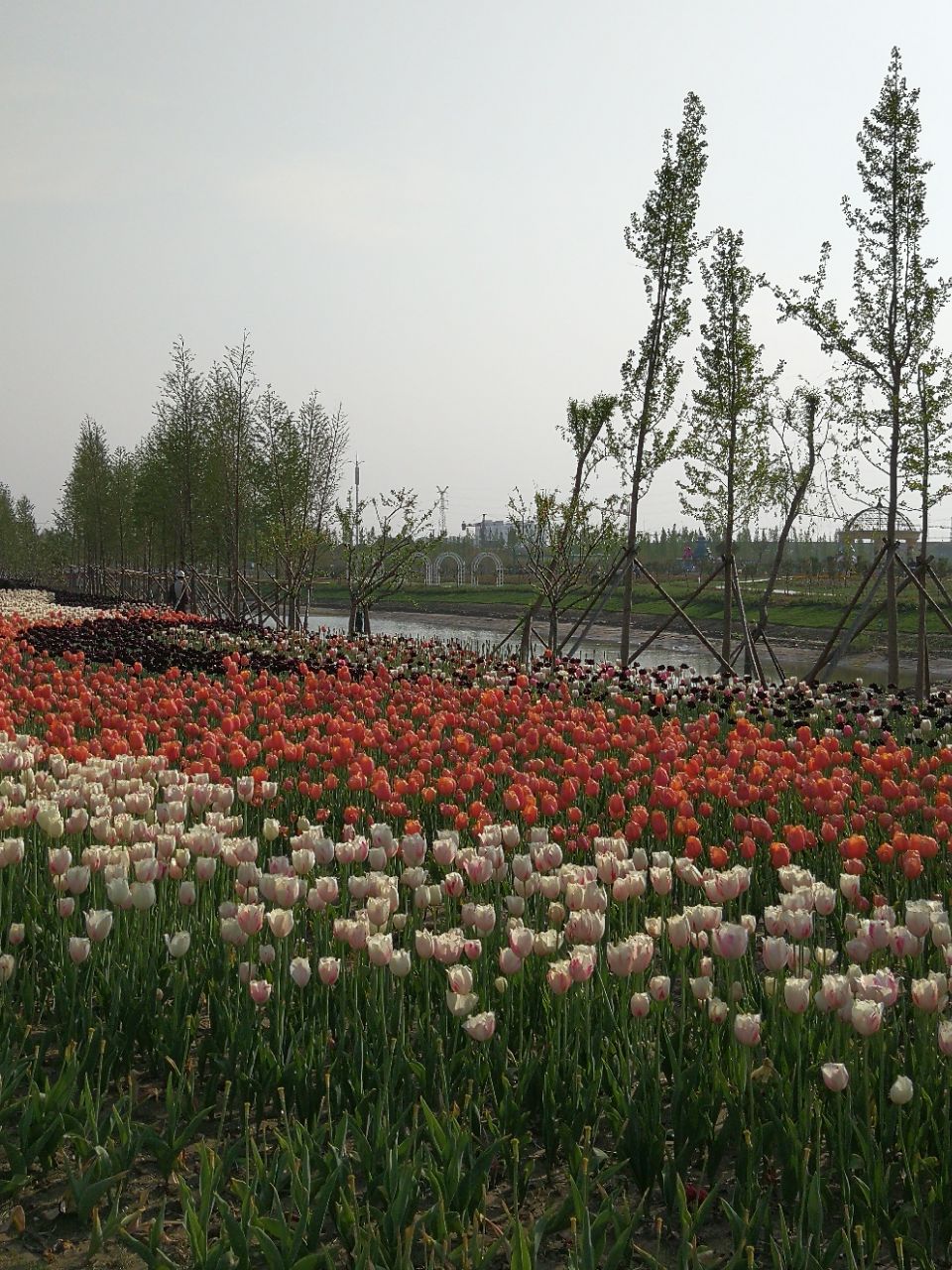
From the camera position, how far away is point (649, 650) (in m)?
38.8

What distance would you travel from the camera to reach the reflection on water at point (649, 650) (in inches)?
1145

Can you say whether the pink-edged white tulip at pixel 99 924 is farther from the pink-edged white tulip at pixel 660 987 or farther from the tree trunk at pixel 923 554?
the tree trunk at pixel 923 554

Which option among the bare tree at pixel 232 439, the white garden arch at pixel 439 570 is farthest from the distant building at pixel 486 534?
the bare tree at pixel 232 439

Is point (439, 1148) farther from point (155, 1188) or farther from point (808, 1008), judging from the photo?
point (808, 1008)

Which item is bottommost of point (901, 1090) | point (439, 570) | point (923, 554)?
point (901, 1090)

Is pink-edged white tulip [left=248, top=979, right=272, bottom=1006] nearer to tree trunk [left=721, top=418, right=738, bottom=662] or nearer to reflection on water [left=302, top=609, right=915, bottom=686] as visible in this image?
reflection on water [left=302, top=609, right=915, bottom=686]

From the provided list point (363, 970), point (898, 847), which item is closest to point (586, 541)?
point (898, 847)

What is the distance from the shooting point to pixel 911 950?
355 centimetres

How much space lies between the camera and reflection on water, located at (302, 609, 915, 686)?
29072mm

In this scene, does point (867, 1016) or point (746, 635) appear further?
point (746, 635)

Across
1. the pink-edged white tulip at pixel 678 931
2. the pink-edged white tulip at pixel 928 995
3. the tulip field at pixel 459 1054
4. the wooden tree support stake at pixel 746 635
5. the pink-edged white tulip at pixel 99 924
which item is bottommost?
the tulip field at pixel 459 1054

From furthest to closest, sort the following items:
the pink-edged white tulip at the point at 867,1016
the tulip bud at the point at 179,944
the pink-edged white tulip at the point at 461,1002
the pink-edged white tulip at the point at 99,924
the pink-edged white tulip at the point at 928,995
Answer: the pink-edged white tulip at the point at 99,924
the tulip bud at the point at 179,944
the pink-edged white tulip at the point at 461,1002
the pink-edged white tulip at the point at 928,995
the pink-edged white tulip at the point at 867,1016

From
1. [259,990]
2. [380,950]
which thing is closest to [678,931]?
[380,950]

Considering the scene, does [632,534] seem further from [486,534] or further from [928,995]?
[486,534]
